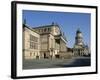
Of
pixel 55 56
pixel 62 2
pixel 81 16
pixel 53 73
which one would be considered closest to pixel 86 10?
pixel 81 16

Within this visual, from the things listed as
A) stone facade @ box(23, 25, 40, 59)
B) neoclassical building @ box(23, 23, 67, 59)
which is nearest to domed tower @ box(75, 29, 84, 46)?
neoclassical building @ box(23, 23, 67, 59)

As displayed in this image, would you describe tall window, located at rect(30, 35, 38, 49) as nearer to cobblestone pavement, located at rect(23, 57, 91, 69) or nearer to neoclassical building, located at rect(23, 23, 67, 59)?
neoclassical building, located at rect(23, 23, 67, 59)

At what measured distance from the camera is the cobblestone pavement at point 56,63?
187 cm

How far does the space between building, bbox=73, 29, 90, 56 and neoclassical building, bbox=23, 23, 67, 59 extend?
105 millimetres

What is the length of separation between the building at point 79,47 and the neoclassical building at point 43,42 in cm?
10

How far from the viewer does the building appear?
2.01 m

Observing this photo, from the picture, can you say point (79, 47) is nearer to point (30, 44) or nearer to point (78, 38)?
point (78, 38)

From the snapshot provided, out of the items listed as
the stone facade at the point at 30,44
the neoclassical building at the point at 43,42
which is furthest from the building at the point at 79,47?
the stone facade at the point at 30,44

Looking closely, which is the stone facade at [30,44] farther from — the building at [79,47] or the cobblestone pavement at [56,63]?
the building at [79,47]

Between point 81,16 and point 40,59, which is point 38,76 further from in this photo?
point 81,16

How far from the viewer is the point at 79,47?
2039mm

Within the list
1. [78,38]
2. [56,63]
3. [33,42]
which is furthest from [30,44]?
[78,38]

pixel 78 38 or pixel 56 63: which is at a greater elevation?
pixel 78 38

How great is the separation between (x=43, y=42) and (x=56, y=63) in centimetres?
21
